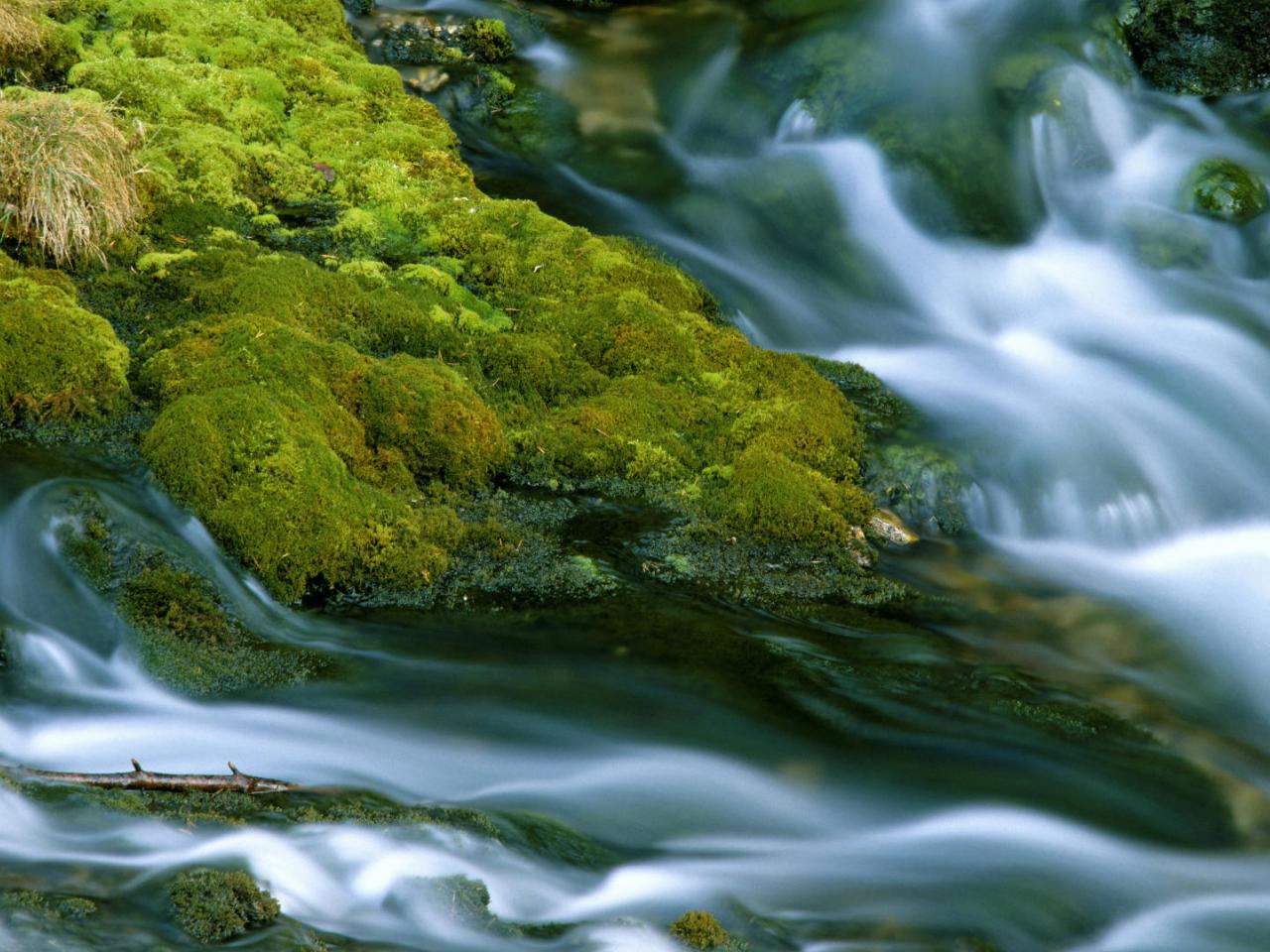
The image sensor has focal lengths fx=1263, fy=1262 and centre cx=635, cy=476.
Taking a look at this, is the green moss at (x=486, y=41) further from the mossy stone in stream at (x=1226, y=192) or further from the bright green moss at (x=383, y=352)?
the mossy stone in stream at (x=1226, y=192)

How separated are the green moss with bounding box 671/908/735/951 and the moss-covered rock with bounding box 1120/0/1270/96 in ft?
38.2

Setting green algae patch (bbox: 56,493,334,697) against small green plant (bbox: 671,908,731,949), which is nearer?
small green plant (bbox: 671,908,731,949)

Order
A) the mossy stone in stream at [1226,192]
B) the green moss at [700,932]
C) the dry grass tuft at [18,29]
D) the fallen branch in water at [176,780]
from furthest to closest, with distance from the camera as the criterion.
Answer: the mossy stone in stream at [1226,192] → the dry grass tuft at [18,29] → the fallen branch in water at [176,780] → the green moss at [700,932]

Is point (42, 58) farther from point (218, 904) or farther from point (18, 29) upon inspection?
point (218, 904)

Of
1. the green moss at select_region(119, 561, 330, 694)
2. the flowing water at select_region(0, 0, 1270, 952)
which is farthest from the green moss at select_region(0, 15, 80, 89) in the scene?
the green moss at select_region(119, 561, 330, 694)

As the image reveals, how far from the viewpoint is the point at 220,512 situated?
669cm

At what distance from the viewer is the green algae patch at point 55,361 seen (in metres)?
7.25

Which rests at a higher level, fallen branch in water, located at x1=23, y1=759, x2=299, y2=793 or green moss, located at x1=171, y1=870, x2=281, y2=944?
green moss, located at x1=171, y1=870, x2=281, y2=944

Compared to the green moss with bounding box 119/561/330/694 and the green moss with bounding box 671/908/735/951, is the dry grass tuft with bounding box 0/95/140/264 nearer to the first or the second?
the green moss with bounding box 119/561/330/694

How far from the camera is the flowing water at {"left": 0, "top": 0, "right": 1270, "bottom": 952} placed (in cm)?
509

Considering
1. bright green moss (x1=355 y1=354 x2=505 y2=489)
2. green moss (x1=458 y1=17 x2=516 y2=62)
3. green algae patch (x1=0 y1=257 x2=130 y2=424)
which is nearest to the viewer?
green algae patch (x1=0 y1=257 x2=130 y2=424)

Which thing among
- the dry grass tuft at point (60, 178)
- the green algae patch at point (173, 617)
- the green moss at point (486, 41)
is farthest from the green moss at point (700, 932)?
the green moss at point (486, 41)

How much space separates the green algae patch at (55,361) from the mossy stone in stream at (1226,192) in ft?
31.4

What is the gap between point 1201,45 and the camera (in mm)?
13422
